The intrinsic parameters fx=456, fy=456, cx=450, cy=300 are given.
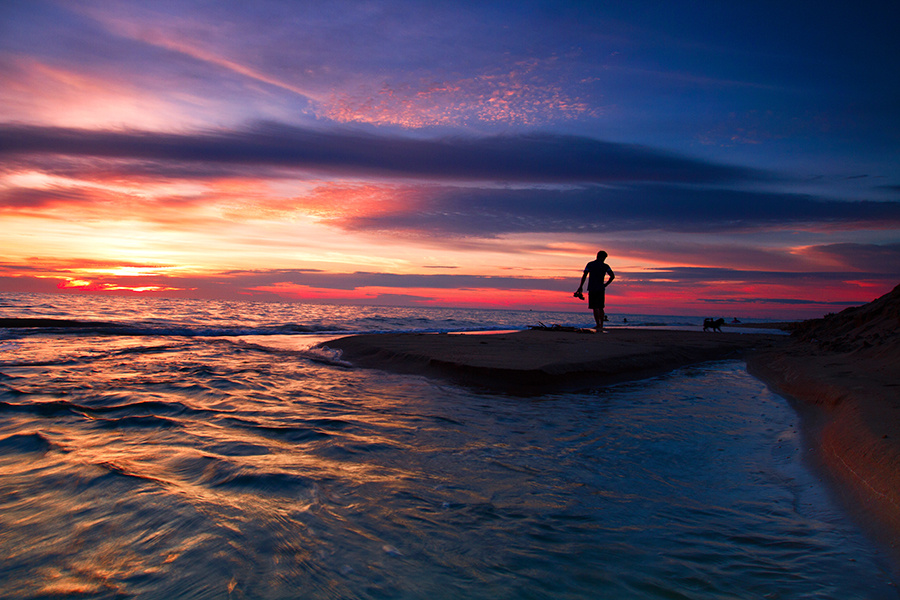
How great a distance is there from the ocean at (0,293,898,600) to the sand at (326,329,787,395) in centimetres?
91

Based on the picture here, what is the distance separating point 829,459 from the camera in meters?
2.97

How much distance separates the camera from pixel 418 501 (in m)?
2.48

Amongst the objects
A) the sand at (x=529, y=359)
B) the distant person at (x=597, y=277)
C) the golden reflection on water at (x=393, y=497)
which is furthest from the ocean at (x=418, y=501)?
the distant person at (x=597, y=277)

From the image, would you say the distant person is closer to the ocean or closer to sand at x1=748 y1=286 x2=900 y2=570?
sand at x1=748 y1=286 x2=900 y2=570

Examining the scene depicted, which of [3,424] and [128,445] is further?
[3,424]

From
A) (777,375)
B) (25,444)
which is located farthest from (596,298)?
(25,444)

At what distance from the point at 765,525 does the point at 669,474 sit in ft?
2.36

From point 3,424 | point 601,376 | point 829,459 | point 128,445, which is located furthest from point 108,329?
point 829,459

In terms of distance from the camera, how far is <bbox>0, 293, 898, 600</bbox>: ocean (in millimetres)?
1790

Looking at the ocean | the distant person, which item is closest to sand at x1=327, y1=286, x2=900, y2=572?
the ocean

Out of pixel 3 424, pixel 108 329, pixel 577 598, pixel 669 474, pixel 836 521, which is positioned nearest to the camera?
pixel 577 598

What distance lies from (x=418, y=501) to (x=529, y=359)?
176 inches

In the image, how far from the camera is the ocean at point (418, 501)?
1790 millimetres

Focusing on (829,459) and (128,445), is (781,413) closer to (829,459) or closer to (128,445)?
(829,459)
